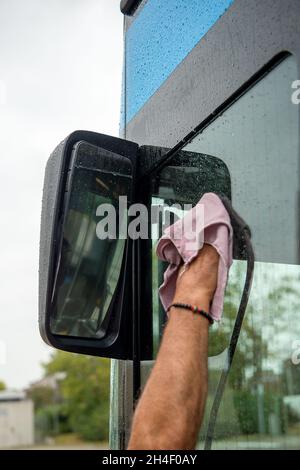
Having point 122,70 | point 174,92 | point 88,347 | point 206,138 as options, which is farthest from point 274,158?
point 122,70

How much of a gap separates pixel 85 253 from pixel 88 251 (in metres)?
0.01

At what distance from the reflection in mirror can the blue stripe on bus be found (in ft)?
1.03

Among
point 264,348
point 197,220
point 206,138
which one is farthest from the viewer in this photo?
point 206,138

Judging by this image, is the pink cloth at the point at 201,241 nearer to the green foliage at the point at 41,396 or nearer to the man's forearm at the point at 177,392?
the man's forearm at the point at 177,392

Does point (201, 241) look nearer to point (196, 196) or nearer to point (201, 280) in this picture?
point (201, 280)

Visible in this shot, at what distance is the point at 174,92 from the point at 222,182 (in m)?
0.39

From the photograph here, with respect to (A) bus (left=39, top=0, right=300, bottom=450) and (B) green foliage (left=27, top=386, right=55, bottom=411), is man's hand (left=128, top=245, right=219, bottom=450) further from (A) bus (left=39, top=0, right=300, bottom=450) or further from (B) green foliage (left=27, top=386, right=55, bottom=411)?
(B) green foliage (left=27, top=386, right=55, bottom=411)

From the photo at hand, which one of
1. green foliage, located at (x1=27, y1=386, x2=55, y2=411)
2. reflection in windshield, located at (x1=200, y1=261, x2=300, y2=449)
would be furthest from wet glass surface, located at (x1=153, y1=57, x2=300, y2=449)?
green foliage, located at (x1=27, y1=386, x2=55, y2=411)

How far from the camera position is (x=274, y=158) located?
1188 millimetres

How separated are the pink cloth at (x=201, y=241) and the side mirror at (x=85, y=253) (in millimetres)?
285

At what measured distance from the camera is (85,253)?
1.59 m

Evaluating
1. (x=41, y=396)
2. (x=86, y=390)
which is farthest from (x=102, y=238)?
(x=41, y=396)
